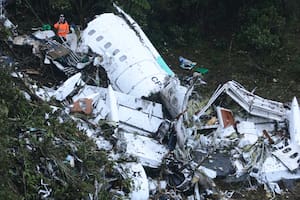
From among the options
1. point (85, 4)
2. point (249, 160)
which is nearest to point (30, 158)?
point (249, 160)

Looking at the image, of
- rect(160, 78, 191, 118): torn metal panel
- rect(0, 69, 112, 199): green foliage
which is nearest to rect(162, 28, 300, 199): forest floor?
rect(160, 78, 191, 118): torn metal panel

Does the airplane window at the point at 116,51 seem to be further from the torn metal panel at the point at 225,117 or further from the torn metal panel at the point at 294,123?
the torn metal panel at the point at 294,123

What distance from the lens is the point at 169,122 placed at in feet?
34.0

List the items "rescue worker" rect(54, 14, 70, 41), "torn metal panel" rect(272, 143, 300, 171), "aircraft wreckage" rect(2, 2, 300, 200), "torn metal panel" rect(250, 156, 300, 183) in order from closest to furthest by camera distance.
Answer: "aircraft wreckage" rect(2, 2, 300, 200)
"torn metal panel" rect(250, 156, 300, 183)
"torn metal panel" rect(272, 143, 300, 171)
"rescue worker" rect(54, 14, 70, 41)

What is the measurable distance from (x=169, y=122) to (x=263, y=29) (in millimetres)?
4108

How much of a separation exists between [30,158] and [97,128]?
2021 mm

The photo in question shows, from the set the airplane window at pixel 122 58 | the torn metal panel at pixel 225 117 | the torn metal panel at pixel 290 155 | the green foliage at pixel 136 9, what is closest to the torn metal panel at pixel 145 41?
the green foliage at pixel 136 9

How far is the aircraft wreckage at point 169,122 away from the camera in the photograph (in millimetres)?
9562

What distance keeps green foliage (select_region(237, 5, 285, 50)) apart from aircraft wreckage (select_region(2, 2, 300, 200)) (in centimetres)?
239

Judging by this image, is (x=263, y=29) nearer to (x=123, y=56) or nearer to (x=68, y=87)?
(x=123, y=56)

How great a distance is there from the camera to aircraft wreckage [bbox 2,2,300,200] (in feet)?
31.4

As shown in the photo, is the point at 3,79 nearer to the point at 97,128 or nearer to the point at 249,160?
the point at 97,128

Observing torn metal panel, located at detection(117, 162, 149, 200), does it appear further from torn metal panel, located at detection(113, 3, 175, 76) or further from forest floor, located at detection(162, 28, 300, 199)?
forest floor, located at detection(162, 28, 300, 199)

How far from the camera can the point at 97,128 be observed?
9.69 m
